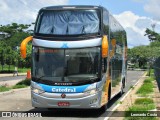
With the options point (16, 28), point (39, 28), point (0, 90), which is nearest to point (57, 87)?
point (39, 28)

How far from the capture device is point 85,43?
15.2 m

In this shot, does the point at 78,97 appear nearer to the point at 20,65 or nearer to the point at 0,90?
the point at 0,90

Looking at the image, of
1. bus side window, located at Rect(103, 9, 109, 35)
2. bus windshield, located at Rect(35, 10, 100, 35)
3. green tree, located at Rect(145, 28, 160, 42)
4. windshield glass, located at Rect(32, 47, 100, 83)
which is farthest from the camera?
green tree, located at Rect(145, 28, 160, 42)

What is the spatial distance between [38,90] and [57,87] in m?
0.71

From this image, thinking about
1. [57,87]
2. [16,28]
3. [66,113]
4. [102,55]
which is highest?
[16,28]

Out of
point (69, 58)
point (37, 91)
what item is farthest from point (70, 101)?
point (69, 58)

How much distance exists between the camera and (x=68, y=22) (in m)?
15.7

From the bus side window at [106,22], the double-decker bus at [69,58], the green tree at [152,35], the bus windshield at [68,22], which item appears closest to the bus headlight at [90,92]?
the double-decker bus at [69,58]

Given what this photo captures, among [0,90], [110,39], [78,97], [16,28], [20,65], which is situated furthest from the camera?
[16,28]

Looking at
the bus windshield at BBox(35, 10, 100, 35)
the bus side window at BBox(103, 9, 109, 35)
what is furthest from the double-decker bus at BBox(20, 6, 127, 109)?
the bus side window at BBox(103, 9, 109, 35)

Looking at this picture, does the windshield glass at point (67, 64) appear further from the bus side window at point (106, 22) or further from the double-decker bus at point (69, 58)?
the bus side window at point (106, 22)

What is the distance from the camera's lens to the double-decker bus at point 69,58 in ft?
49.0

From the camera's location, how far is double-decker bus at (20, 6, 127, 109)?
1492 centimetres

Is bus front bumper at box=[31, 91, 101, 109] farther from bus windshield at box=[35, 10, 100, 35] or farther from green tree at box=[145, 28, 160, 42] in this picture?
green tree at box=[145, 28, 160, 42]
